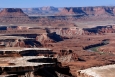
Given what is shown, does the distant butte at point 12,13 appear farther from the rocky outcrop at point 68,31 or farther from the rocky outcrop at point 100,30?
the rocky outcrop at point 100,30

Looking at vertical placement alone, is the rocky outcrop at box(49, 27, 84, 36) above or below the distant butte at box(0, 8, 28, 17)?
below

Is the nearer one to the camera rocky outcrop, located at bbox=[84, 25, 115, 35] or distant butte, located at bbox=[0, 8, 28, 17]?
rocky outcrop, located at bbox=[84, 25, 115, 35]

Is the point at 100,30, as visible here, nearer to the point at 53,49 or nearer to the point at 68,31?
the point at 68,31

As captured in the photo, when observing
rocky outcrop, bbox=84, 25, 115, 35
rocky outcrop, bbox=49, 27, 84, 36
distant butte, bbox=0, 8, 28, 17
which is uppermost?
distant butte, bbox=0, 8, 28, 17

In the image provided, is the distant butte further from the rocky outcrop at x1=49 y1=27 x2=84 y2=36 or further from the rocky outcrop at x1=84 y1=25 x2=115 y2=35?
the rocky outcrop at x1=84 y1=25 x2=115 y2=35

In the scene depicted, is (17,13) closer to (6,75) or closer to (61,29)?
(61,29)

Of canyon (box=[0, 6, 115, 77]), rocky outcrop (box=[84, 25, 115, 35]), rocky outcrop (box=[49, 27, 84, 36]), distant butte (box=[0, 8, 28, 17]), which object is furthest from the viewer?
distant butte (box=[0, 8, 28, 17])

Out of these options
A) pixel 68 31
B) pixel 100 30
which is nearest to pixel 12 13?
pixel 68 31

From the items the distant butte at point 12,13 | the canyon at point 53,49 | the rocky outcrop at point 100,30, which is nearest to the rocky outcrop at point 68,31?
the canyon at point 53,49

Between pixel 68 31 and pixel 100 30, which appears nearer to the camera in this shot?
pixel 68 31

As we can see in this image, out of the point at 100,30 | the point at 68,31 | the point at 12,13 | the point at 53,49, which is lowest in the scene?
the point at 100,30

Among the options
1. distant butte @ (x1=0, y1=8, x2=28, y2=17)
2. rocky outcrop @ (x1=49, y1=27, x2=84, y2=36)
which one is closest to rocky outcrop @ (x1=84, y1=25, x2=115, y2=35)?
rocky outcrop @ (x1=49, y1=27, x2=84, y2=36)

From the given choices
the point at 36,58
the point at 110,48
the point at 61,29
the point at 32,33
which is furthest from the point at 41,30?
the point at 36,58
